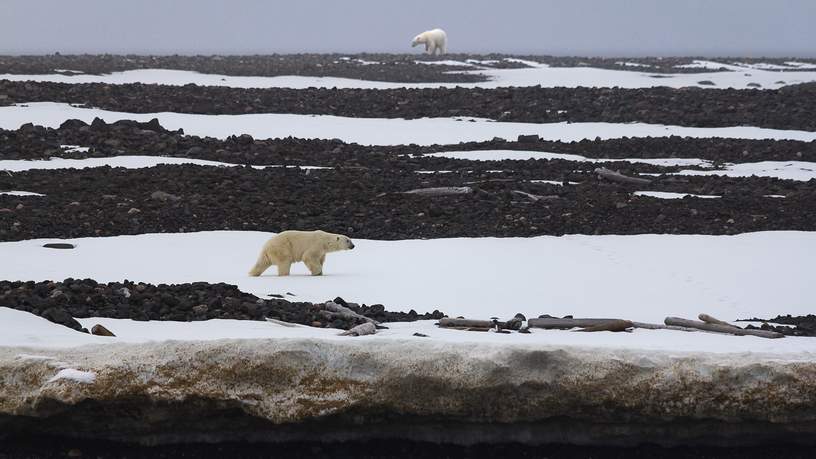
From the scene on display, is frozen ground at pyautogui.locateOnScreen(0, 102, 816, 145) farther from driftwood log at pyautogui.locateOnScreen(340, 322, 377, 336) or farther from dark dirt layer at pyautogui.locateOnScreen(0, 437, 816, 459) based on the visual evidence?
dark dirt layer at pyautogui.locateOnScreen(0, 437, 816, 459)

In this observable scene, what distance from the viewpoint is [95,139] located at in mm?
21734

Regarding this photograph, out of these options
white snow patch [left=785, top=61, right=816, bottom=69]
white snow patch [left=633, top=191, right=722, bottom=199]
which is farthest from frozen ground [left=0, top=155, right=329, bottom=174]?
white snow patch [left=785, top=61, right=816, bottom=69]

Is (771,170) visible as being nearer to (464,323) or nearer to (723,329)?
(723,329)

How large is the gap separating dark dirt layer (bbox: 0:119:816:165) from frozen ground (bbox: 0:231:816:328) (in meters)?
6.53

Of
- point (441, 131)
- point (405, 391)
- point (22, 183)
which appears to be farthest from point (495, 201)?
point (405, 391)

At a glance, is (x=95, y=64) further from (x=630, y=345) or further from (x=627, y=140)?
(x=630, y=345)

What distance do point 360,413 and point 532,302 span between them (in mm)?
4852

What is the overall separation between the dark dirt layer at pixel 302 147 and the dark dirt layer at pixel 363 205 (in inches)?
74.7

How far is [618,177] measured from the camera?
65.3 ft

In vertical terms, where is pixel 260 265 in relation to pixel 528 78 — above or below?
below

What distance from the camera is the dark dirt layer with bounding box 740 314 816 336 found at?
9.76m

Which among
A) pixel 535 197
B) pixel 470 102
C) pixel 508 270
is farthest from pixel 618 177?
pixel 470 102

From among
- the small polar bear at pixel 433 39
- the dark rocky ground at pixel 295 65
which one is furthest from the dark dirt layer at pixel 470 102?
the small polar bear at pixel 433 39

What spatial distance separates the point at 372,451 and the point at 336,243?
602 cm
